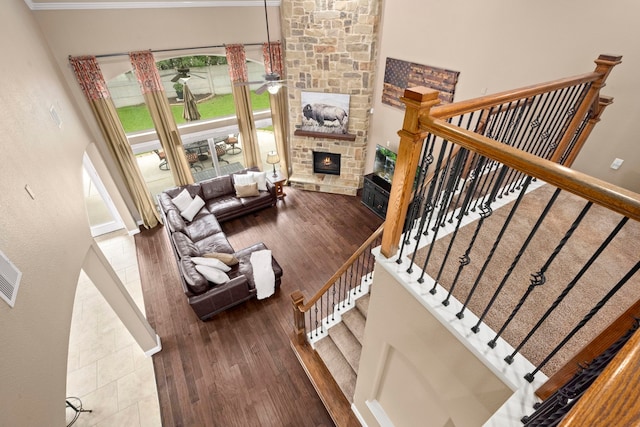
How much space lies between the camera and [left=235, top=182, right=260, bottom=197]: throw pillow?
6910 mm

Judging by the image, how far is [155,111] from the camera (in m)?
5.88

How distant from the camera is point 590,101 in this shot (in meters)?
2.76

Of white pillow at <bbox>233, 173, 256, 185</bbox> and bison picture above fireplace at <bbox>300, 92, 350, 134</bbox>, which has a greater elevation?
bison picture above fireplace at <bbox>300, 92, 350, 134</bbox>

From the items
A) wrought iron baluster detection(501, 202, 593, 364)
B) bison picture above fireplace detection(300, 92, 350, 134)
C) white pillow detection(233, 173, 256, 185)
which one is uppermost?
wrought iron baluster detection(501, 202, 593, 364)

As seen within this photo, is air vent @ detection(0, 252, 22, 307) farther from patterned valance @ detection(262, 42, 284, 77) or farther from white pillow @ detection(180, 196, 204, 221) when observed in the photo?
patterned valance @ detection(262, 42, 284, 77)

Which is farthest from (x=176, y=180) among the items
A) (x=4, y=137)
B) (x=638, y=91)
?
(x=638, y=91)

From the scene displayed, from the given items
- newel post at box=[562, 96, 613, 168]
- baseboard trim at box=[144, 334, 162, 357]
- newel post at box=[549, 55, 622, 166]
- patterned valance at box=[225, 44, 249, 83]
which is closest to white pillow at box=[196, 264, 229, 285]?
baseboard trim at box=[144, 334, 162, 357]

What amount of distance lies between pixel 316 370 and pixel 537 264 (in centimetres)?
310

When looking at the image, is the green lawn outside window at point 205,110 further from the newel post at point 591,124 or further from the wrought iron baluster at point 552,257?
the wrought iron baluster at point 552,257

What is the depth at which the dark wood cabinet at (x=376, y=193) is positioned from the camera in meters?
6.65

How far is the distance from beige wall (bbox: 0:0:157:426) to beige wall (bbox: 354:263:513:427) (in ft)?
7.15

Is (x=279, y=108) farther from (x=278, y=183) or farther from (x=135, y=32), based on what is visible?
(x=135, y=32)

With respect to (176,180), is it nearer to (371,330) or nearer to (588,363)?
(371,330)

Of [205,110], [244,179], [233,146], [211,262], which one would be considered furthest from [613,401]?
[205,110]
